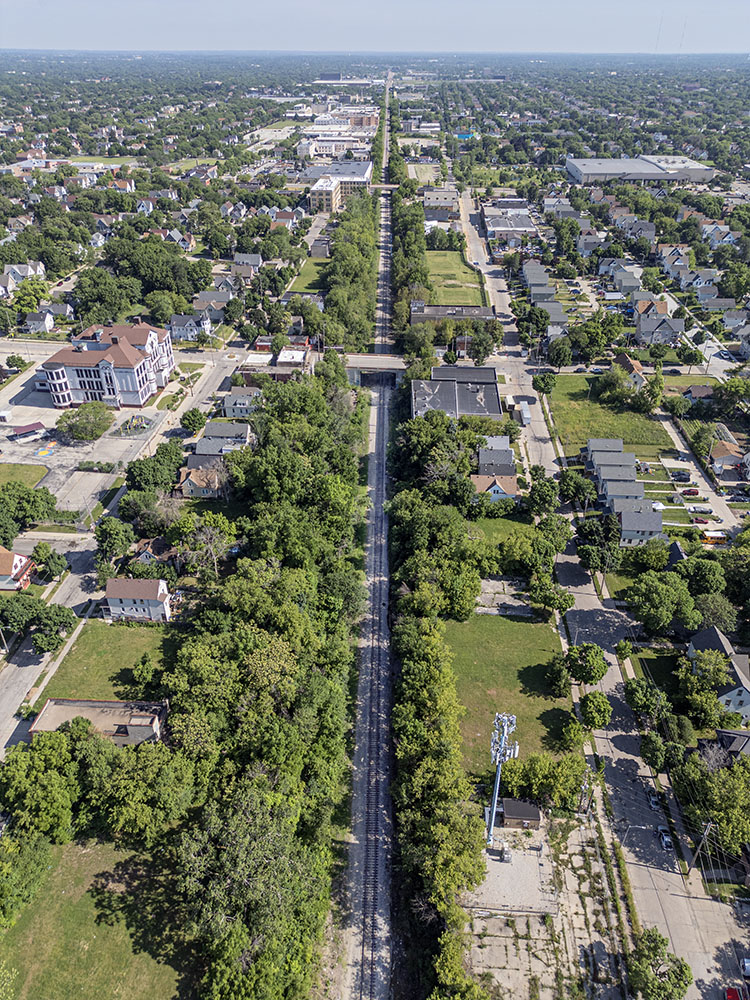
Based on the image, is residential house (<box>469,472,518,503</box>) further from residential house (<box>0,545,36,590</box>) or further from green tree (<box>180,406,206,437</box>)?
residential house (<box>0,545,36,590</box>)

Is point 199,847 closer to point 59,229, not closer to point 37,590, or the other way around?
point 37,590

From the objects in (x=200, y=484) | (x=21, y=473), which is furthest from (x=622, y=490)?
(x=21, y=473)

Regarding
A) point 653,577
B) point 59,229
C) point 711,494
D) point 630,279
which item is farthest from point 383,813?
point 59,229

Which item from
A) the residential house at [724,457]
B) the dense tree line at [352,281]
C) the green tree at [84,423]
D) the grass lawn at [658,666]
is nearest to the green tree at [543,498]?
the grass lawn at [658,666]

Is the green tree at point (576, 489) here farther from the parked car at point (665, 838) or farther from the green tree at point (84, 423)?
the green tree at point (84, 423)

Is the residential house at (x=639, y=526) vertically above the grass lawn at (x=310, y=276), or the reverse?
the grass lawn at (x=310, y=276)

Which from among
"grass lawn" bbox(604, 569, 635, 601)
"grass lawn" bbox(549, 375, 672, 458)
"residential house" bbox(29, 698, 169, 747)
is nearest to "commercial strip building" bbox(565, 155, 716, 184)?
"grass lawn" bbox(549, 375, 672, 458)
